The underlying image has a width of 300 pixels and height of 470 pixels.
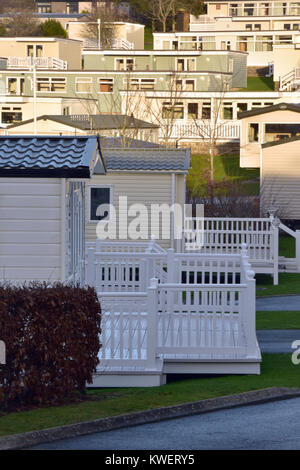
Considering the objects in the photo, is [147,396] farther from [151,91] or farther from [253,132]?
[151,91]

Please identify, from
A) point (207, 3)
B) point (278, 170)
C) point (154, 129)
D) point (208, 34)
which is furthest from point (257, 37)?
point (278, 170)

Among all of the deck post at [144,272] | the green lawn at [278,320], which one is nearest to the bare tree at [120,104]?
the green lawn at [278,320]

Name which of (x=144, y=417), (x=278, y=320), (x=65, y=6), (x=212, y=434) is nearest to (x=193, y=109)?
(x=278, y=320)

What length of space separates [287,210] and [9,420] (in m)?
30.3

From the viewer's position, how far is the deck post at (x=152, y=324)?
11.8m

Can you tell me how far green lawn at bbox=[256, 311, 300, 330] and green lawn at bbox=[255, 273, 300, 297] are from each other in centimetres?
389

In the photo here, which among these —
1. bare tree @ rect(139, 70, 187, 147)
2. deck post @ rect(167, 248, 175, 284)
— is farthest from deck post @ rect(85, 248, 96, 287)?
bare tree @ rect(139, 70, 187, 147)

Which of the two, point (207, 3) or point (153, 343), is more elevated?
point (207, 3)

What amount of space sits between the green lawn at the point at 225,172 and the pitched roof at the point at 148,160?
19221 mm

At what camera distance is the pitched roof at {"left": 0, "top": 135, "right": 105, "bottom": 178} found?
12.4m

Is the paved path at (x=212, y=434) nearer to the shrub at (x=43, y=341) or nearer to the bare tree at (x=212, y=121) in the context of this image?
the shrub at (x=43, y=341)

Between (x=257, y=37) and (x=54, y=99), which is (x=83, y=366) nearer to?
(x=54, y=99)

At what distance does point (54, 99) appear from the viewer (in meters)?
64.7

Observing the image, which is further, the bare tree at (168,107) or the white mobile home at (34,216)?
the bare tree at (168,107)
